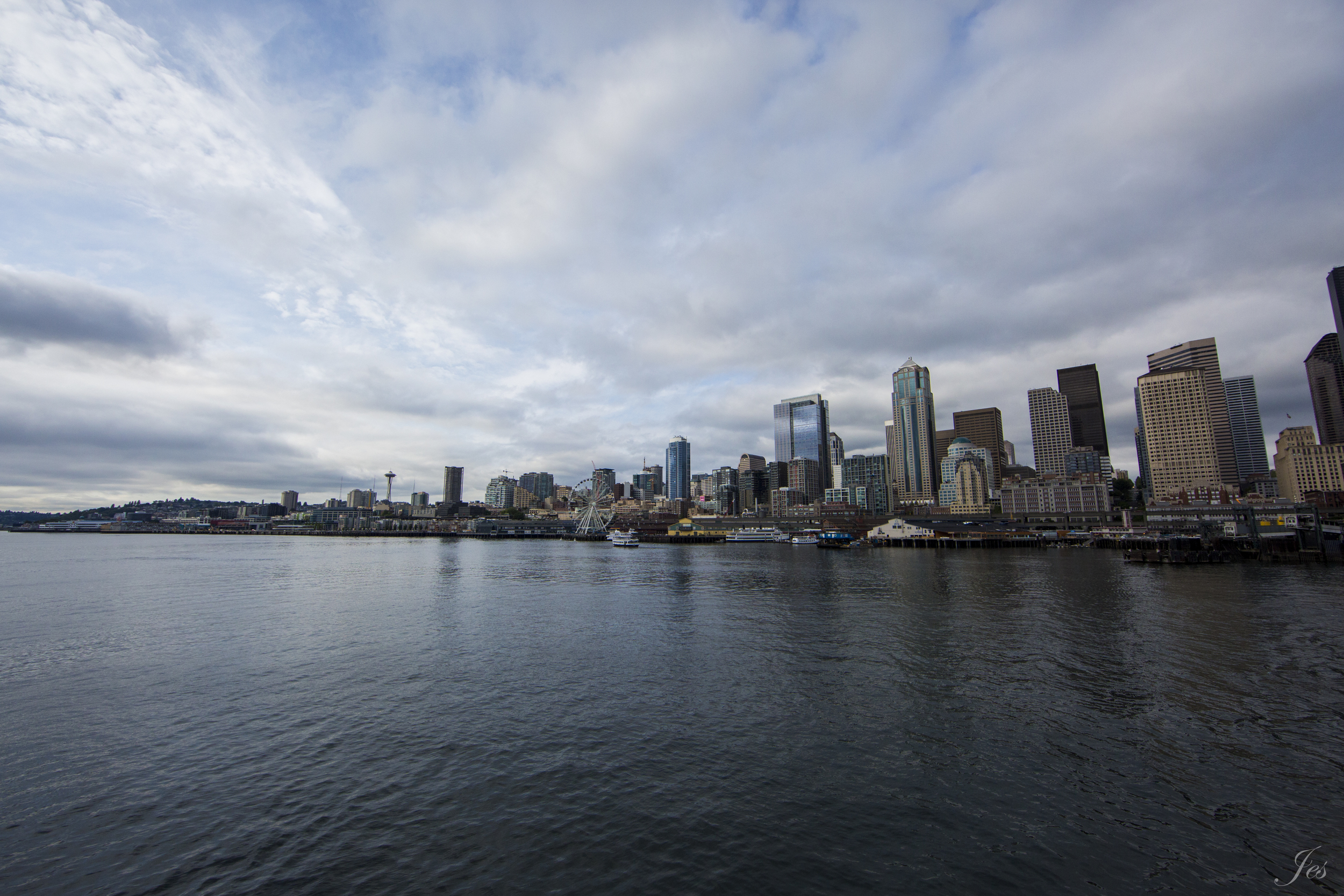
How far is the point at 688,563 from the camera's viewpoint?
351 ft

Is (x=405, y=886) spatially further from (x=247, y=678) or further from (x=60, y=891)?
(x=247, y=678)

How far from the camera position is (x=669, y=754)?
18.2 metres

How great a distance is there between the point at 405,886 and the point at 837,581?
206 ft
